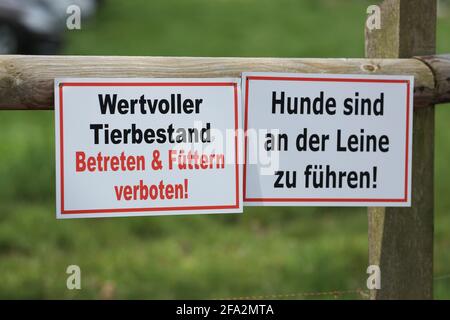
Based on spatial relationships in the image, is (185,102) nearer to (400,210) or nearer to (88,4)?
(400,210)

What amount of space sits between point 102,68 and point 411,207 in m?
1.20

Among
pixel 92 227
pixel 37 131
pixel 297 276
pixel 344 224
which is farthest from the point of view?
A: pixel 37 131

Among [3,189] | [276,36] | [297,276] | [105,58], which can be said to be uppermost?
[276,36]

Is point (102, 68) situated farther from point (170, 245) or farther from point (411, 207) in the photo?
point (170, 245)

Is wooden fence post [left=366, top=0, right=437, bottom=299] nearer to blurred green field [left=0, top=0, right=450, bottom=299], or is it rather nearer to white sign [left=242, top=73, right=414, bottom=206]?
white sign [left=242, top=73, right=414, bottom=206]

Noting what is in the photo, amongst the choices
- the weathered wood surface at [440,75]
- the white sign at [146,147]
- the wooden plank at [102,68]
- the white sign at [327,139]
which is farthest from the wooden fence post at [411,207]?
the white sign at [146,147]

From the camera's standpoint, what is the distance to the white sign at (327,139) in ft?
8.66

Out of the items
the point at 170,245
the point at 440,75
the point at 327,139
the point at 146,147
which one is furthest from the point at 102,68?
the point at 170,245

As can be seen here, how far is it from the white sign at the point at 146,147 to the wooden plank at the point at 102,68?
3cm

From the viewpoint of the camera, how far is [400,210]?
295 centimetres

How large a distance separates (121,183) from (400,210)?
102 centimetres

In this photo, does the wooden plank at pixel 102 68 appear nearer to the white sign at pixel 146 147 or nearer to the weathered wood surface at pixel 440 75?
the white sign at pixel 146 147

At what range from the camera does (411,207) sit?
2.96 m

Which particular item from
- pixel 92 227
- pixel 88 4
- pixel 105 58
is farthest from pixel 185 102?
pixel 88 4
